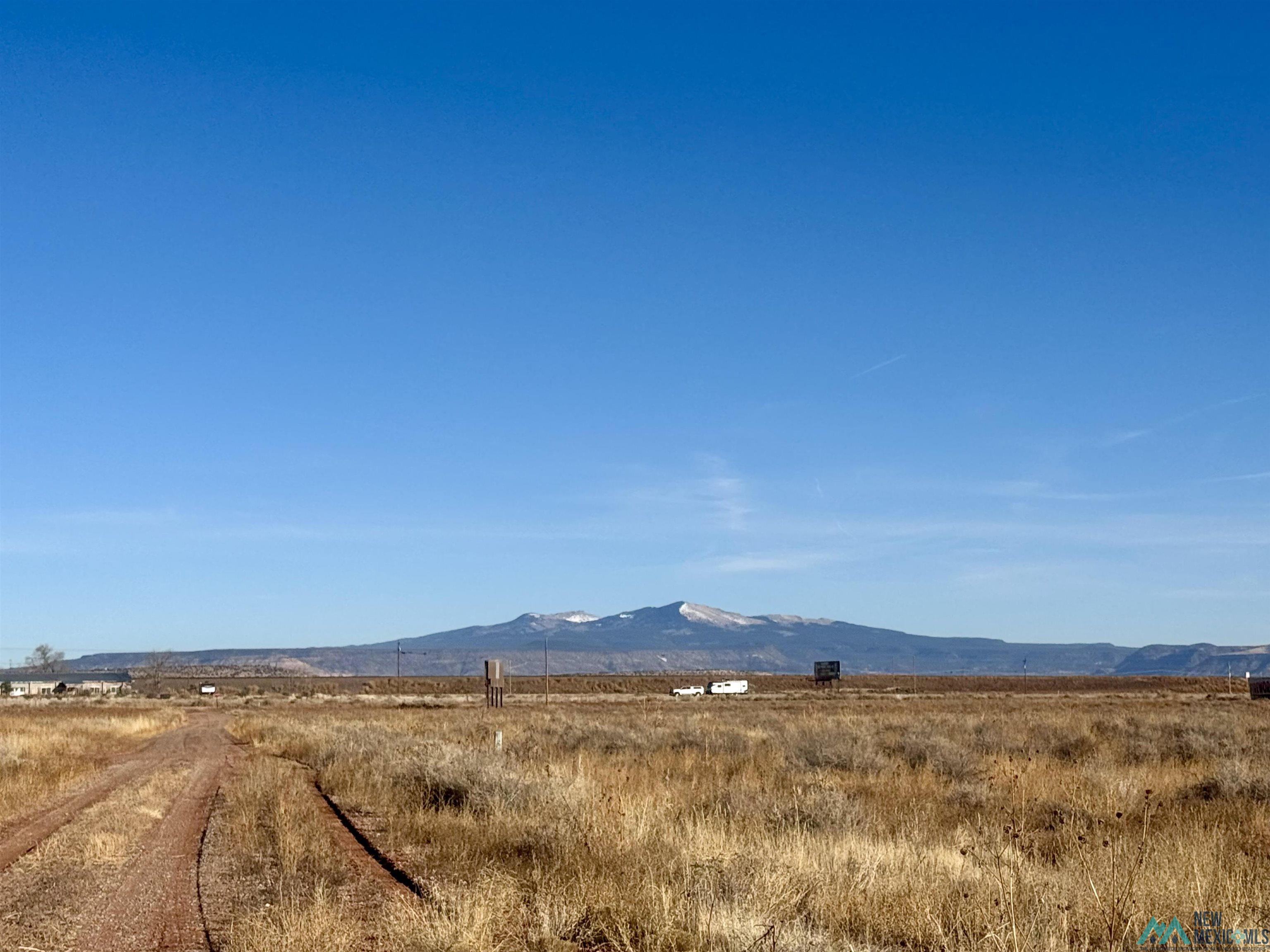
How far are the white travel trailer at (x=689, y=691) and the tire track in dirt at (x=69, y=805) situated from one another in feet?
289

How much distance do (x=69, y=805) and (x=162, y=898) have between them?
10.0m

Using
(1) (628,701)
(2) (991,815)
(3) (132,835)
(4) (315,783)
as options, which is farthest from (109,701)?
(2) (991,815)

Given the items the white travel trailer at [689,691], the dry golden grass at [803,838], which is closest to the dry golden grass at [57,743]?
the dry golden grass at [803,838]

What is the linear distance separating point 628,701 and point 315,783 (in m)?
68.5

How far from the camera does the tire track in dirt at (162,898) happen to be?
9.48 m

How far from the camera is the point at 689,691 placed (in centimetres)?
13462

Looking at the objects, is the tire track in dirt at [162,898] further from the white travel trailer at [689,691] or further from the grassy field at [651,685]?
the white travel trailer at [689,691]

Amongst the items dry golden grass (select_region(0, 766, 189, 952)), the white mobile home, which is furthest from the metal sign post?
the white mobile home

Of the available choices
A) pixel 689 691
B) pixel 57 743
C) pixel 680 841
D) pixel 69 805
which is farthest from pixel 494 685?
pixel 689 691

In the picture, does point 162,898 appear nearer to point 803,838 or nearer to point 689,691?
point 803,838

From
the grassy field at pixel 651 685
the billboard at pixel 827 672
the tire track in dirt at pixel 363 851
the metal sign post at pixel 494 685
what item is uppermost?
the tire track in dirt at pixel 363 851

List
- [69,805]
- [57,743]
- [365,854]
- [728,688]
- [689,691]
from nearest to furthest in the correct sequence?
[365,854]
[69,805]
[57,743]
[689,691]
[728,688]

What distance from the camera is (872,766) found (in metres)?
22.6

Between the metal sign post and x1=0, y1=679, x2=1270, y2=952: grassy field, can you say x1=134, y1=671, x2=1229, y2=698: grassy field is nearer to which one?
the metal sign post
